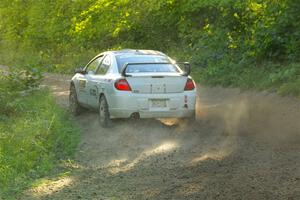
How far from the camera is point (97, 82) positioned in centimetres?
1210

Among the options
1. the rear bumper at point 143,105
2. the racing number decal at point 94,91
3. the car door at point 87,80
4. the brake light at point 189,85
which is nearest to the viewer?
the rear bumper at point 143,105

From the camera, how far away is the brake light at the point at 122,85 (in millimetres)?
11141

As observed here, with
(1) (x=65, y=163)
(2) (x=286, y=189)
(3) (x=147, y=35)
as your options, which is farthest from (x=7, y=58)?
(2) (x=286, y=189)

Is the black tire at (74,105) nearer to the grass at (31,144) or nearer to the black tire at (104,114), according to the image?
the grass at (31,144)

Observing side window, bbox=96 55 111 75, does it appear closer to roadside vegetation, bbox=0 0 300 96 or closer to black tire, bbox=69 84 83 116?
black tire, bbox=69 84 83 116

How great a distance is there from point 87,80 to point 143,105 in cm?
217

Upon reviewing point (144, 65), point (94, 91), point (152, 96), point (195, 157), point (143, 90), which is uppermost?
point (144, 65)

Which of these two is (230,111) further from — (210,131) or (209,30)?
(209,30)

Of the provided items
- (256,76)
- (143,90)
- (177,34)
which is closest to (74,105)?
(143,90)

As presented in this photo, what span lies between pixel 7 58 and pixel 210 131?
1180 inches

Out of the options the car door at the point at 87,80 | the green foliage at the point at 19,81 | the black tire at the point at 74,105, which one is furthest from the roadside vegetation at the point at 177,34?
the green foliage at the point at 19,81

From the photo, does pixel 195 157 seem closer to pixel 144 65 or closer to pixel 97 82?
pixel 144 65

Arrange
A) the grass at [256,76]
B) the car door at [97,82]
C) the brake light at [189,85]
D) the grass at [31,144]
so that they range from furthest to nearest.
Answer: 1. the grass at [256,76]
2. the car door at [97,82]
3. the brake light at [189,85]
4. the grass at [31,144]

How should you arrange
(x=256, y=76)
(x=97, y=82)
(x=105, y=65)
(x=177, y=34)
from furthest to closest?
(x=177, y=34), (x=256, y=76), (x=105, y=65), (x=97, y=82)
